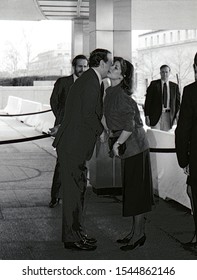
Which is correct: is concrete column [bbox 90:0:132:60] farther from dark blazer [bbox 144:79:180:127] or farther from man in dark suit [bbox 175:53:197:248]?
man in dark suit [bbox 175:53:197:248]

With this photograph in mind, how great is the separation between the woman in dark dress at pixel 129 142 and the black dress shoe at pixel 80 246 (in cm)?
29

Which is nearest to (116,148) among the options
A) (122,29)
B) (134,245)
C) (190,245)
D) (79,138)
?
(79,138)

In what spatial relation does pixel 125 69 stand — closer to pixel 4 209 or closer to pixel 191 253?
pixel 191 253

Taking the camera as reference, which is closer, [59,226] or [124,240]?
[124,240]

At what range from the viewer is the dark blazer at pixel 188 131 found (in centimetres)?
446

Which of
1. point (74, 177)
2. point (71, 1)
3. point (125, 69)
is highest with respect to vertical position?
point (71, 1)

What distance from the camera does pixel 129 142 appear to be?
15.9ft

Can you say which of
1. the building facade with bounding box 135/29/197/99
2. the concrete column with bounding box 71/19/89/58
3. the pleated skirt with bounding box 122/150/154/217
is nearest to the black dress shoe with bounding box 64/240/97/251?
the pleated skirt with bounding box 122/150/154/217

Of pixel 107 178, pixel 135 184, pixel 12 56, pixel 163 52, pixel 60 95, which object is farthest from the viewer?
pixel 163 52

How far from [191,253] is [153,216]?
1.53 meters

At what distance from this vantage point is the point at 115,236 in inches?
218

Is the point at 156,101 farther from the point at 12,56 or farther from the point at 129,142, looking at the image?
the point at 12,56

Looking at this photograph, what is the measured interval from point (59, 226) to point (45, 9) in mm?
11111
